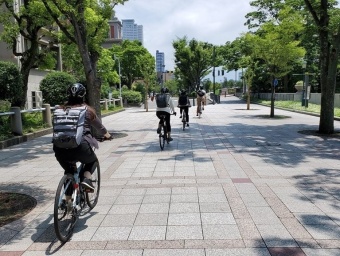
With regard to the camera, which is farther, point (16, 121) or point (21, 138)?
point (16, 121)

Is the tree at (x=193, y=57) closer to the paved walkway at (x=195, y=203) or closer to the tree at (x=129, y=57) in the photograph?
the tree at (x=129, y=57)

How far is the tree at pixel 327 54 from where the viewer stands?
1209 centimetres

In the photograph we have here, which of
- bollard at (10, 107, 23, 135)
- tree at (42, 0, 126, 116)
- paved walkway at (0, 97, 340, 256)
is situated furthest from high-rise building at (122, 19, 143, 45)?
paved walkway at (0, 97, 340, 256)

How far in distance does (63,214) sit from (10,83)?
1219 centimetres

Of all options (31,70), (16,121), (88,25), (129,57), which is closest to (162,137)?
(16,121)

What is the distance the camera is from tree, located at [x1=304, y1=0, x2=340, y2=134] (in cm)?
1209

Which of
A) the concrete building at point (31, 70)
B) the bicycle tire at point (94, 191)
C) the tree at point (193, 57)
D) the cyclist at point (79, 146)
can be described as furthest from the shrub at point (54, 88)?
the tree at point (193, 57)

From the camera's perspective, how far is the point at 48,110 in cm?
1563

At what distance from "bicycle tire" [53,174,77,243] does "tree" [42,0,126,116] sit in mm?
7784

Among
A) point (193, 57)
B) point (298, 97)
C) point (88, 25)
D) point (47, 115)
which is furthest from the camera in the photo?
point (193, 57)

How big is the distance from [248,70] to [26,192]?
24.7 m

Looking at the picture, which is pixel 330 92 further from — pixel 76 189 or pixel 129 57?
pixel 129 57

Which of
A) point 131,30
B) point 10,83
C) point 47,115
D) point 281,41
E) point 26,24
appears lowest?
point 47,115

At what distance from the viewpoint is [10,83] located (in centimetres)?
1465
